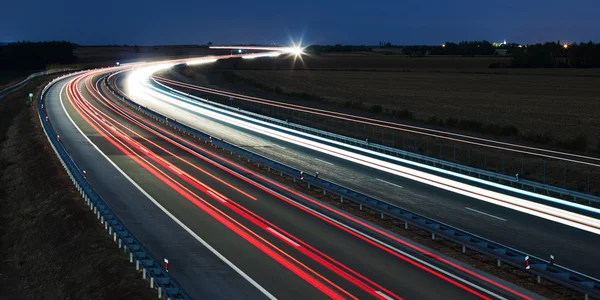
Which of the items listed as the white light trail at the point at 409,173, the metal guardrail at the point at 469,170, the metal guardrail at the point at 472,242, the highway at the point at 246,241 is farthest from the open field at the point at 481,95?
the highway at the point at 246,241

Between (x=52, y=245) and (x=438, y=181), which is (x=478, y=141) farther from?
(x=52, y=245)

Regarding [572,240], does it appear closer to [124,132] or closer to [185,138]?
[185,138]

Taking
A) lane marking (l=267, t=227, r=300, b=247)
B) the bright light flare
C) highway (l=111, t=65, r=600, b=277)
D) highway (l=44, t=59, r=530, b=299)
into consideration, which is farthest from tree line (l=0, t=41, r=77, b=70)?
lane marking (l=267, t=227, r=300, b=247)

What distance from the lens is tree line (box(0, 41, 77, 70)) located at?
16838cm

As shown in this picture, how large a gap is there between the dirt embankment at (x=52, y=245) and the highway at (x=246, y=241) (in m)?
1.25

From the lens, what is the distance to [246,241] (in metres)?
22.1

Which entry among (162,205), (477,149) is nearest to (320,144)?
(477,149)

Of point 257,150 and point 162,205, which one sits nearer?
point 162,205

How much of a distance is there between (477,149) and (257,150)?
13.4 m

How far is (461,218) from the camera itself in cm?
2581

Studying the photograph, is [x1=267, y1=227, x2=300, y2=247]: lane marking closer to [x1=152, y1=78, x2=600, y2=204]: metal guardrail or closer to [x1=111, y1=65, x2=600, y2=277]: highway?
[x1=111, y1=65, x2=600, y2=277]: highway

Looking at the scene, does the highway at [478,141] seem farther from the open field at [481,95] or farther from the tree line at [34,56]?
the tree line at [34,56]

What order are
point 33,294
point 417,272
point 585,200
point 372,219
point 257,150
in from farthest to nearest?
1. point 257,150
2. point 585,200
3. point 372,219
4. point 33,294
5. point 417,272

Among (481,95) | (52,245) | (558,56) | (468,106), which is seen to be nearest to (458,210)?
(52,245)
